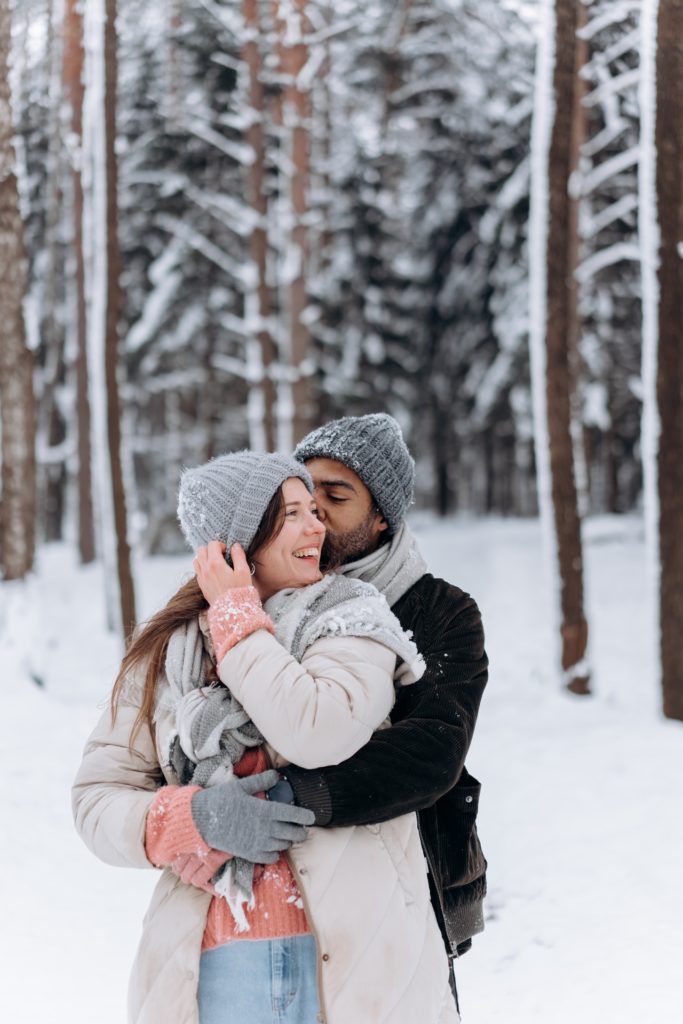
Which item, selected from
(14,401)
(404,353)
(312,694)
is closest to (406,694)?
(312,694)

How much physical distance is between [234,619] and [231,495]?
1.12 ft

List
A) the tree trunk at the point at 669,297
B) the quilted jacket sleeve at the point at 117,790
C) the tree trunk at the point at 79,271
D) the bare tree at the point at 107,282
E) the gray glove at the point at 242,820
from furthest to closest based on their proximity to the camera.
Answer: the tree trunk at the point at 79,271 < the bare tree at the point at 107,282 < the tree trunk at the point at 669,297 < the quilted jacket sleeve at the point at 117,790 < the gray glove at the point at 242,820

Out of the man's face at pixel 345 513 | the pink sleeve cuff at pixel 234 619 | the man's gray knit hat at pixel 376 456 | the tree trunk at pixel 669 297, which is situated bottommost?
the pink sleeve cuff at pixel 234 619

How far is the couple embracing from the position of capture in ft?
6.84

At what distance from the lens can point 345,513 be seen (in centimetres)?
299

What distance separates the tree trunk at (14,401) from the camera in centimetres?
941

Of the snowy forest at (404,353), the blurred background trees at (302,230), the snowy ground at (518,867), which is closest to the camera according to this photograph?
the snowy ground at (518,867)

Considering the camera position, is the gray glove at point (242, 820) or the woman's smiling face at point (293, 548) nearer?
the gray glove at point (242, 820)

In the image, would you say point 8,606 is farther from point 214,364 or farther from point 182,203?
point 182,203

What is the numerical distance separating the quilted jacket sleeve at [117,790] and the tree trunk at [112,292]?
968 centimetres

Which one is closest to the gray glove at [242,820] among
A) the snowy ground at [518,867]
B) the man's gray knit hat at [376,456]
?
the snowy ground at [518,867]

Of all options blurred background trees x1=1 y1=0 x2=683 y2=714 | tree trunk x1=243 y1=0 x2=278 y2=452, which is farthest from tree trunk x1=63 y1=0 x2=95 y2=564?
tree trunk x1=243 y1=0 x2=278 y2=452

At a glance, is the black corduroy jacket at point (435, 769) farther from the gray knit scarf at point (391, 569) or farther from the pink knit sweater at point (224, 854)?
the pink knit sweater at point (224, 854)

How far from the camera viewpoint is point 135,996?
2217mm
